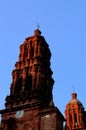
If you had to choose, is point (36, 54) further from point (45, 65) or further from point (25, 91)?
point (25, 91)

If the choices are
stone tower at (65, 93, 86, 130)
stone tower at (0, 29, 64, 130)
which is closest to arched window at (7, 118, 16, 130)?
stone tower at (0, 29, 64, 130)

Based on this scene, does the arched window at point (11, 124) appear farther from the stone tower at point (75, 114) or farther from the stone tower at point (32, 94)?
the stone tower at point (75, 114)

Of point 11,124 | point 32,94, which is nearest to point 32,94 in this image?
point 32,94

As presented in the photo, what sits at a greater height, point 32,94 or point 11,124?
point 32,94

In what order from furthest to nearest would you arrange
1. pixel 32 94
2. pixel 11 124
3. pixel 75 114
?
pixel 75 114 → pixel 32 94 → pixel 11 124

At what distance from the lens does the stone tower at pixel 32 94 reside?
3519 cm

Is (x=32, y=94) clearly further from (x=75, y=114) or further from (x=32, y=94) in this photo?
(x=75, y=114)

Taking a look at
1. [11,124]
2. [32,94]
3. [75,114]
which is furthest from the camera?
[75,114]

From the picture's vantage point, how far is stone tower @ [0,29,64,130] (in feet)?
115

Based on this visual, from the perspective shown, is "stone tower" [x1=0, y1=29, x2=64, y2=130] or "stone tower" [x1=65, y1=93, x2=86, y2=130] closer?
"stone tower" [x1=0, y1=29, x2=64, y2=130]

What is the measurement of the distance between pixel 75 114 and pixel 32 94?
16.9 metres

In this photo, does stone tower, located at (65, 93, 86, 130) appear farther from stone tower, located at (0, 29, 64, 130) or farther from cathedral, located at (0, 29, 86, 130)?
stone tower, located at (0, 29, 64, 130)

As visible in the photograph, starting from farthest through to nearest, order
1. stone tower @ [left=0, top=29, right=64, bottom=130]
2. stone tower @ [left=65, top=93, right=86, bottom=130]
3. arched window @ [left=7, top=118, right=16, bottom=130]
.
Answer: stone tower @ [left=65, top=93, right=86, bottom=130]
arched window @ [left=7, top=118, right=16, bottom=130]
stone tower @ [left=0, top=29, right=64, bottom=130]

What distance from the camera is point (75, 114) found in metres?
53.1
